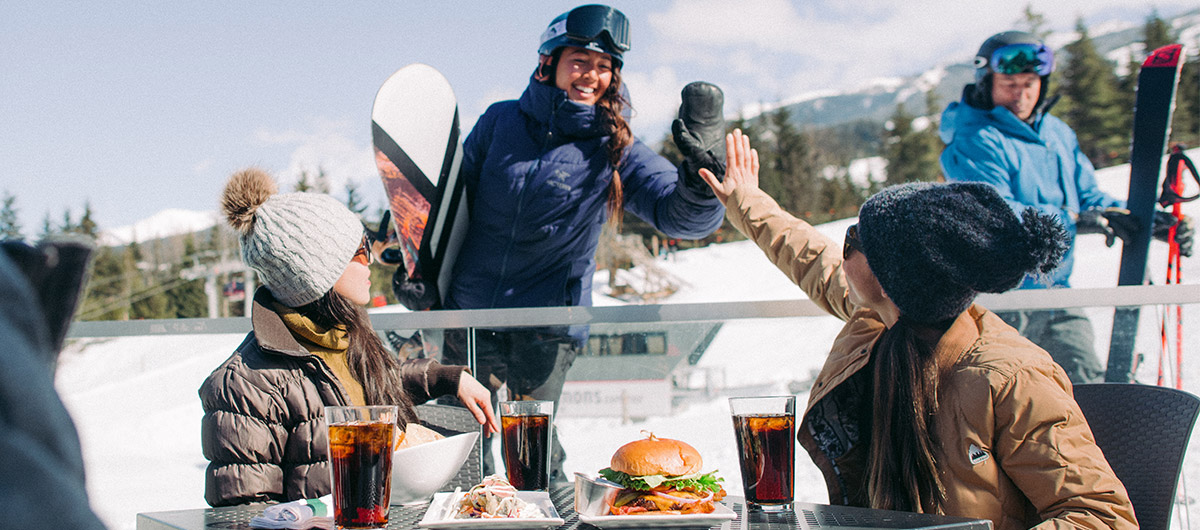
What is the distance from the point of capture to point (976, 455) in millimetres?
1685

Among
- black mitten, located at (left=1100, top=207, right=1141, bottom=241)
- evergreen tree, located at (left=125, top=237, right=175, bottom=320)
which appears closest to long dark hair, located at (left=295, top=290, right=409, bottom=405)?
black mitten, located at (left=1100, top=207, right=1141, bottom=241)

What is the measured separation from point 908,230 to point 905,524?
1.97ft

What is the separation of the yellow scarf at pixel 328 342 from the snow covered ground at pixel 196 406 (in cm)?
101

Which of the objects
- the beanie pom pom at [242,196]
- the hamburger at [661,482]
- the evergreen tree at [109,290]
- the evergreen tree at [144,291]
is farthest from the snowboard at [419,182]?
the evergreen tree at [109,290]

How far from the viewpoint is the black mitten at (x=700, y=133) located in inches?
117

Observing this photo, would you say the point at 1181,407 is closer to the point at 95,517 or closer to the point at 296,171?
the point at 95,517

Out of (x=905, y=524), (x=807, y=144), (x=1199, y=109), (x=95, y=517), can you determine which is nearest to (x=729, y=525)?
(x=905, y=524)

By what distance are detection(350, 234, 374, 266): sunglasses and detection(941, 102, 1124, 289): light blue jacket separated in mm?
2662

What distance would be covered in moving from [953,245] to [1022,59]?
2606 mm

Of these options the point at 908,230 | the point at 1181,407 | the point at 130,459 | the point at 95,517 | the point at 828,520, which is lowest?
the point at 130,459

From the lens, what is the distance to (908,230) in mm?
1786

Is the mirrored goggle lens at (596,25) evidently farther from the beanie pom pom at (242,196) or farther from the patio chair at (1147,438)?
the patio chair at (1147,438)

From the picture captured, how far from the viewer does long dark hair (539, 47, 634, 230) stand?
320 cm

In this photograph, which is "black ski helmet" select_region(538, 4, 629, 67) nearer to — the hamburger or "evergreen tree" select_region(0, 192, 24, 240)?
the hamburger
